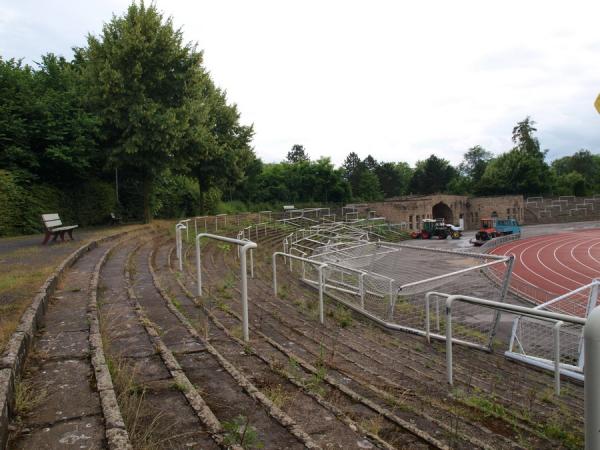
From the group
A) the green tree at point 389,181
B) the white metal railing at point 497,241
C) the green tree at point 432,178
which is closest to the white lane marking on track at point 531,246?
the white metal railing at point 497,241

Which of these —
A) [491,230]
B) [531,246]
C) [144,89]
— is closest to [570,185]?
[491,230]

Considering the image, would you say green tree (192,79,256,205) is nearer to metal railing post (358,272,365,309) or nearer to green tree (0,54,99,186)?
green tree (0,54,99,186)

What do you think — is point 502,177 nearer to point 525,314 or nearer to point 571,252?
point 571,252

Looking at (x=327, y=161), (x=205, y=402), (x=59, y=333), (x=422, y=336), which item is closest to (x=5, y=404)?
(x=205, y=402)

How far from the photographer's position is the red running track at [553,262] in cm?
1995

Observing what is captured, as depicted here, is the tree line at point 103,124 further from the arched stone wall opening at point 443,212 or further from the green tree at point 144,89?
the arched stone wall opening at point 443,212

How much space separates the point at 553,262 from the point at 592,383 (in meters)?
29.7

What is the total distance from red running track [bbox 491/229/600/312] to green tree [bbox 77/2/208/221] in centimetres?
1474

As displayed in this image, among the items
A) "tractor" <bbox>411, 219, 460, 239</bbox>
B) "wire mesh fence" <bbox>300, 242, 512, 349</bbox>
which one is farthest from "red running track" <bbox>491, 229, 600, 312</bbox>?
"wire mesh fence" <bbox>300, 242, 512, 349</bbox>

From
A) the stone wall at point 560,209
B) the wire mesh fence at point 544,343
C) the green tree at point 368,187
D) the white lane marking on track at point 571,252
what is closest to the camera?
the wire mesh fence at point 544,343

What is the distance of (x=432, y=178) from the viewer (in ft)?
273

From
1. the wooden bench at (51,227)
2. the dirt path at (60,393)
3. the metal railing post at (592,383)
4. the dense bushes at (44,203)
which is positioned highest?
the dense bushes at (44,203)

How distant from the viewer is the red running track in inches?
785

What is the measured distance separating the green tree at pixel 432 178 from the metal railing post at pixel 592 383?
84358mm
